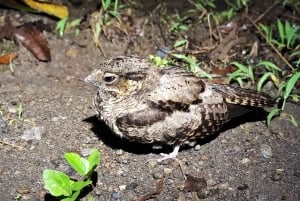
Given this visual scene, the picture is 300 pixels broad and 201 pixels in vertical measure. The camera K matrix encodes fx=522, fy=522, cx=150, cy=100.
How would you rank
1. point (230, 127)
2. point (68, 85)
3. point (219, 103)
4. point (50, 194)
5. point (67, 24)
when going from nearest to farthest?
1. point (50, 194)
2. point (219, 103)
3. point (230, 127)
4. point (68, 85)
5. point (67, 24)

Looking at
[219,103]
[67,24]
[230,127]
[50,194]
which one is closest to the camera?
[50,194]

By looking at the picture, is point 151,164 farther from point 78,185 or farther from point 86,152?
point 78,185

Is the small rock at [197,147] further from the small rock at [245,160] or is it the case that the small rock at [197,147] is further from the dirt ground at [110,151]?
the small rock at [245,160]

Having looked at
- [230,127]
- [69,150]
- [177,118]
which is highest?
[177,118]

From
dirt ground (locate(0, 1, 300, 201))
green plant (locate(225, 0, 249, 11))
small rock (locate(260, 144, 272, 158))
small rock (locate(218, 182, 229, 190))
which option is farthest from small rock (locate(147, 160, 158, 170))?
green plant (locate(225, 0, 249, 11))

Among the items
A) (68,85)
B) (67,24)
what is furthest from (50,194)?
(67,24)

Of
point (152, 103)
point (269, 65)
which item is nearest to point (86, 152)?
point (152, 103)

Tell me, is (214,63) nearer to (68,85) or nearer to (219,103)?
(219,103)

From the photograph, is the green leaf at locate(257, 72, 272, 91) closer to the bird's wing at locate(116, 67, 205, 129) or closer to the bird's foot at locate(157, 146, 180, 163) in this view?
the bird's wing at locate(116, 67, 205, 129)
